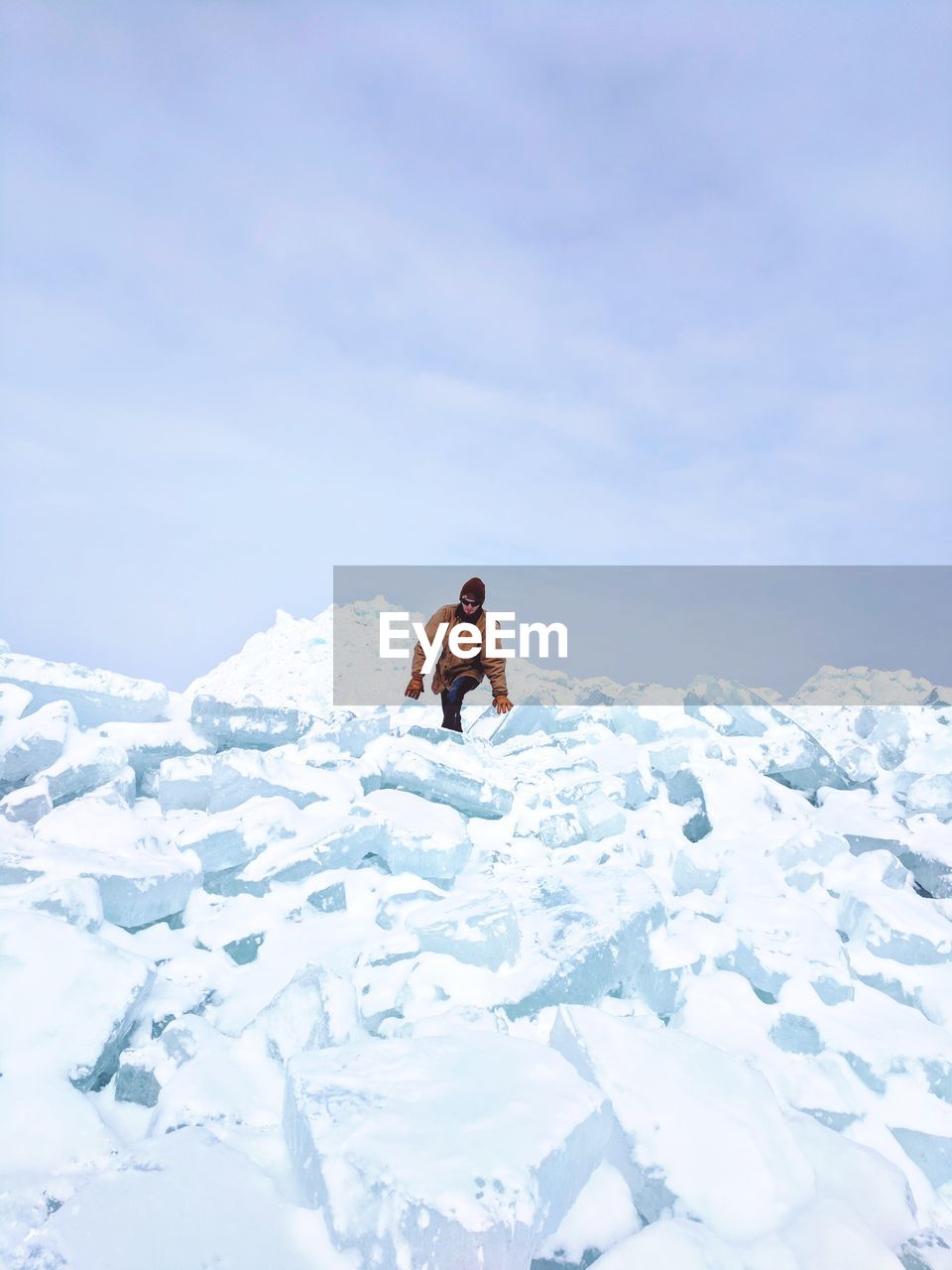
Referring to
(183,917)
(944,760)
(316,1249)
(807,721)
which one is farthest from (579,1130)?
(807,721)

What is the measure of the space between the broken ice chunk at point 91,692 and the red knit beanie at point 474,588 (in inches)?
103

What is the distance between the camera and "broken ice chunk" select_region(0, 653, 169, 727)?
5691 millimetres

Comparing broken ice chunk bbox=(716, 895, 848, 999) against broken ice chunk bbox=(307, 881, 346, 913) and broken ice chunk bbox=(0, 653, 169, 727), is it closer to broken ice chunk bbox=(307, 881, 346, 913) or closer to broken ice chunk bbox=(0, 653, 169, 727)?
broken ice chunk bbox=(307, 881, 346, 913)

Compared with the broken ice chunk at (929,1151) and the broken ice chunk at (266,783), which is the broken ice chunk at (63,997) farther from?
the broken ice chunk at (929,1151)

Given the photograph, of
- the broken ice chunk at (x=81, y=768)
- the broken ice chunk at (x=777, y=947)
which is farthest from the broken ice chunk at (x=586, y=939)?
the broken ice chunk at (x=81, y=768)

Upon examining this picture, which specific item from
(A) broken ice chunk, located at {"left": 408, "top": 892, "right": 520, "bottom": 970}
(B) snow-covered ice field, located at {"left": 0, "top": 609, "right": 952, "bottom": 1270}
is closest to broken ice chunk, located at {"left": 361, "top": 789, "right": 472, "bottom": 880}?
(B) snow-covered ice field, located at {"left": 0, "top": 609, "right": 952, "bottom": 1270}

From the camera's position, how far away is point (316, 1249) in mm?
1295

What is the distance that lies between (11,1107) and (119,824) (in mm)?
2031

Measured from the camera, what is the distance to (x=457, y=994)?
8.66ft

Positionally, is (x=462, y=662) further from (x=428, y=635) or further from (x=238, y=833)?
(x=238, y=833)

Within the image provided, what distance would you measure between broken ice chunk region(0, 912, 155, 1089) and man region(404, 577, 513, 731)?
3.56 m

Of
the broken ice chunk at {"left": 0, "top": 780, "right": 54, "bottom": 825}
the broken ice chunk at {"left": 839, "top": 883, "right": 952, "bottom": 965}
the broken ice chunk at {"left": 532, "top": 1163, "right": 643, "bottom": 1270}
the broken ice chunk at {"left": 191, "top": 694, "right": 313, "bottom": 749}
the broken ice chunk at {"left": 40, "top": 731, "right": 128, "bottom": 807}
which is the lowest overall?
the broken ice chunk at {"left": 839, "top": 883, "right": 952, "bottom": 965}

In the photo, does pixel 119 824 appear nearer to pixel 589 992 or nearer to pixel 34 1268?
pixel 589 992

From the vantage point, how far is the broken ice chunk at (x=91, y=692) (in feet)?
18.7
